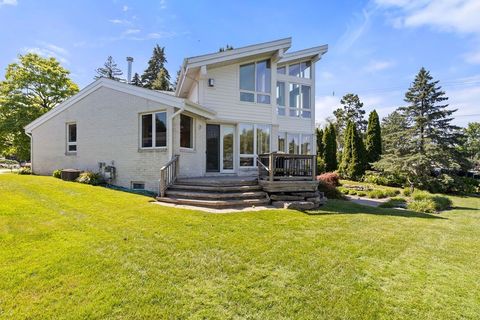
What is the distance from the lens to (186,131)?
34.1 feet

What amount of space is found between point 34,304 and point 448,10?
13622 millimetres

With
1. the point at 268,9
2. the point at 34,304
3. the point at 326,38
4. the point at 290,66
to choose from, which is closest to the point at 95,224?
the point at 34,304

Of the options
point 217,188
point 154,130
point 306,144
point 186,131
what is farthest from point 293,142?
point 154,130

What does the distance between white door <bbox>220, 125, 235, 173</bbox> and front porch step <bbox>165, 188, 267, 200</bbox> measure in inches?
143

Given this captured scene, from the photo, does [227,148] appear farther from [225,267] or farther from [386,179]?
[386,179]

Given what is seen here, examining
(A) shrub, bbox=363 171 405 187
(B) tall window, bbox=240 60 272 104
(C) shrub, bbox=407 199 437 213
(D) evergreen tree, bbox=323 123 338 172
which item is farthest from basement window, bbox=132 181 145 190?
(D) evergreen tree, bbox=323 123 338 172

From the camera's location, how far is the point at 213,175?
37.1 ft

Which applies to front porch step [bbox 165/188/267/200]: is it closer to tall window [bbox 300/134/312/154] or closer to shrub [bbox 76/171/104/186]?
shrub [bbox 76/171/104/186]

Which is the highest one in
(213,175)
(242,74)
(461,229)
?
(242,74)

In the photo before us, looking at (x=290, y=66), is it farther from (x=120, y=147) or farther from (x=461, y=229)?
(x=461, y=229)

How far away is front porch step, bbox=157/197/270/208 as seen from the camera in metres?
7.45

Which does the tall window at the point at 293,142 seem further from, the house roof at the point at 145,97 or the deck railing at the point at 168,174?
the deck railing at the point at 168,174

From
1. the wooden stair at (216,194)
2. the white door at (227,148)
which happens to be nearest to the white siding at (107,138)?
the wooden stair at (216,194)

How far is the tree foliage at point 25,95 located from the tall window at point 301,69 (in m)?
19.8
